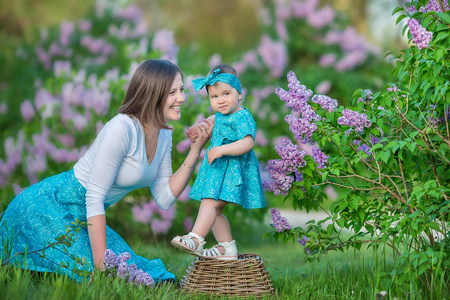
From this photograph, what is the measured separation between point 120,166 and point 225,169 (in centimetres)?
68

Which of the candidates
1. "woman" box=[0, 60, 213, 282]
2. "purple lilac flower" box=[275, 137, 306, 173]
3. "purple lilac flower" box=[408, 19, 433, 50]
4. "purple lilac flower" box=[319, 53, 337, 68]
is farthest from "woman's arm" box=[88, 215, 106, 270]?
"purple lilac flower" box=[319, 53, 337, 68]

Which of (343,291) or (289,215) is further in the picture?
(289,215)

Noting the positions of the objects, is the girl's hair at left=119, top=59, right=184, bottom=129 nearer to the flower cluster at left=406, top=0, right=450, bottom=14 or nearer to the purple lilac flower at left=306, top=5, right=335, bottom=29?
the flower cluster at left=406, top=0, right=450, bottom=14

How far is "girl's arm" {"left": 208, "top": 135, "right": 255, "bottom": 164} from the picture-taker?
309 cm

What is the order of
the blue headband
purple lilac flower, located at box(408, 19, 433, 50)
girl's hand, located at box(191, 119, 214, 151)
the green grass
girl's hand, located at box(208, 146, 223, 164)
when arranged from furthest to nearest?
girl's hand, located at box(191, 119, 214, 151), the blue headband, girl's hand, located at box(208, 146, 223, 164), purple lilac flower, located at box(408, 19, 433, 50), the green grass

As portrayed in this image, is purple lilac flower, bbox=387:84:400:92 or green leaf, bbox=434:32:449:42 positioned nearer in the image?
green leaf, bbox=434:32:449:42

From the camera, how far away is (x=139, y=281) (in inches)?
120

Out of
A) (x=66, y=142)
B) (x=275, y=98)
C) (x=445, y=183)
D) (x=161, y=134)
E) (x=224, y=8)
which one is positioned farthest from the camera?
(x=224, y=8)

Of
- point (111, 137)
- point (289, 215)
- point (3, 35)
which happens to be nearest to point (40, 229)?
point (111, 137)

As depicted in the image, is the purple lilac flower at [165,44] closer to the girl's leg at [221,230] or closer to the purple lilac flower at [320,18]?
the girl's leg at [221,230]

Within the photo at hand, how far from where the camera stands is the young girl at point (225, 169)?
10.2 ft

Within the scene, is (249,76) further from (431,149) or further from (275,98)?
(431,149)

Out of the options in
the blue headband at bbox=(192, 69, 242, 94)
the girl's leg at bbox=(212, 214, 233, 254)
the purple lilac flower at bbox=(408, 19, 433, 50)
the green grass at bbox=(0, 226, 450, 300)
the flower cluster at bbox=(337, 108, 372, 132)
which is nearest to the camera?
the green grass at bbox=(0, 226, 450, 300)

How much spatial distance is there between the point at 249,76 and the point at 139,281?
6341mm
